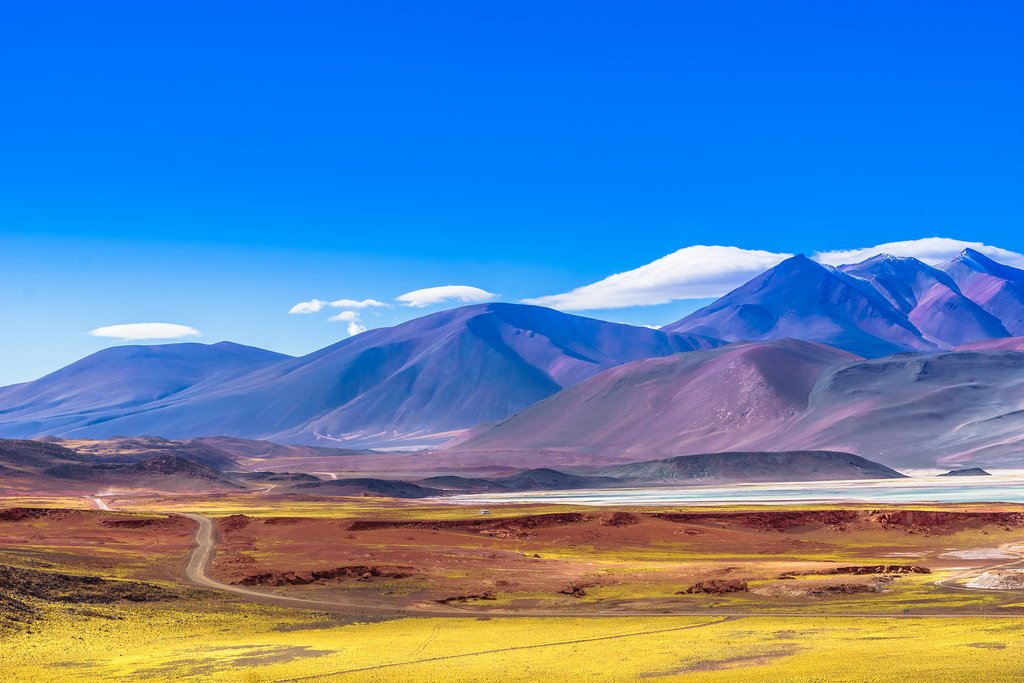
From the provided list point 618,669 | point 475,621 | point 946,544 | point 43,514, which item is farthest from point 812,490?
point 618,669

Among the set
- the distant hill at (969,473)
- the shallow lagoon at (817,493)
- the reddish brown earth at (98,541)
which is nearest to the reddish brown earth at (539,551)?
the reddish brown earth at (98,541)

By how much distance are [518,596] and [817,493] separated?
9772 centimetres

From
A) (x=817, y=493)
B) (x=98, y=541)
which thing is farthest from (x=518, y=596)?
(x=817, y=493)

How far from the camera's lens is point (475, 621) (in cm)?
4575

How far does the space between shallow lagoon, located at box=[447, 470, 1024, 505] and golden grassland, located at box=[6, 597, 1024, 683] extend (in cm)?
7958

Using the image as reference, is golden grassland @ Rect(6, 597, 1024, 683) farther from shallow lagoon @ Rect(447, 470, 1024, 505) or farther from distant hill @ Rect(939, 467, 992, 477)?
distant hill @ Rect(939, 467, 992, 477)

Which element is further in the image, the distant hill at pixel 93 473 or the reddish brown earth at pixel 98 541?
the distant hill at pixel 93 473

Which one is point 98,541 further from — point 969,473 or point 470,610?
point 969,473

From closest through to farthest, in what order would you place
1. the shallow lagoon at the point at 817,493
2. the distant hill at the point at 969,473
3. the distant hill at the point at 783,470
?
1. the shallow lagoon at the point at 817,493
2. the distant hill at the point at 969,473
3. the distant hill at the point at 783,470

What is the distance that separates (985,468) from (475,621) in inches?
6578

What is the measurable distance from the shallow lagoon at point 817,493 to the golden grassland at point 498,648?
261 feet

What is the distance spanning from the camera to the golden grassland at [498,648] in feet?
103

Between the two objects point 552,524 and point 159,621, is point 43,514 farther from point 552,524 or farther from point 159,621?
point 159,621

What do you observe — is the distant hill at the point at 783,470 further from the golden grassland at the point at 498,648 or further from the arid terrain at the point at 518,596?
the golden grassland at the point at 498,648
